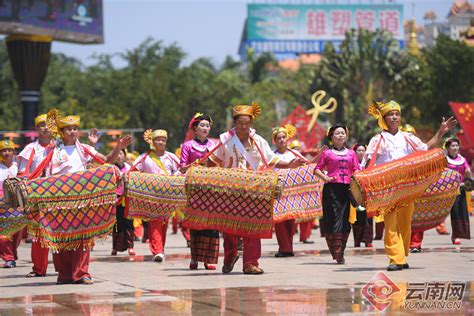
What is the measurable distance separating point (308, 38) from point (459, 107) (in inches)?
3151

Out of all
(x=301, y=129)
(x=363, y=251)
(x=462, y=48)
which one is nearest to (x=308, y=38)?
(x=462, y=48)

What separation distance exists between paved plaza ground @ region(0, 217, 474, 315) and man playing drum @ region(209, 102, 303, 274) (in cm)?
22

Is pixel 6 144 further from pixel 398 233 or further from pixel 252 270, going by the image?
pixel 398 233

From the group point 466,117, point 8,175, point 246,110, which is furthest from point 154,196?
→ point 466,117

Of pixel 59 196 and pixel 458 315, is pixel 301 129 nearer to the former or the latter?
pixel 59 196

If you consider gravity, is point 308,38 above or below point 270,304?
above

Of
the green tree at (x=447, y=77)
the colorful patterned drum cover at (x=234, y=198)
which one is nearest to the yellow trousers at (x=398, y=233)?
the colorful patterned drum cover at (x=234, y=198)

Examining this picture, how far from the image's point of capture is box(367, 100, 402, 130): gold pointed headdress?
40.6 feet

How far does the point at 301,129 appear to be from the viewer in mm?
36438

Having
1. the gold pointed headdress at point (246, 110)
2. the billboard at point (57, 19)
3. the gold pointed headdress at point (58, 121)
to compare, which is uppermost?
the billboard at point (57, 19)

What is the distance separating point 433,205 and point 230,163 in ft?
12.0

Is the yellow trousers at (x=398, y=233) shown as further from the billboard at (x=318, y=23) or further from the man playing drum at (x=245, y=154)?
the billboard at (x=318, y=23)

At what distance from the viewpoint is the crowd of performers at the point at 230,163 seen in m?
11.1

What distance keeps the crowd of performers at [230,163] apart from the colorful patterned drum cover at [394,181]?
0.17 m
